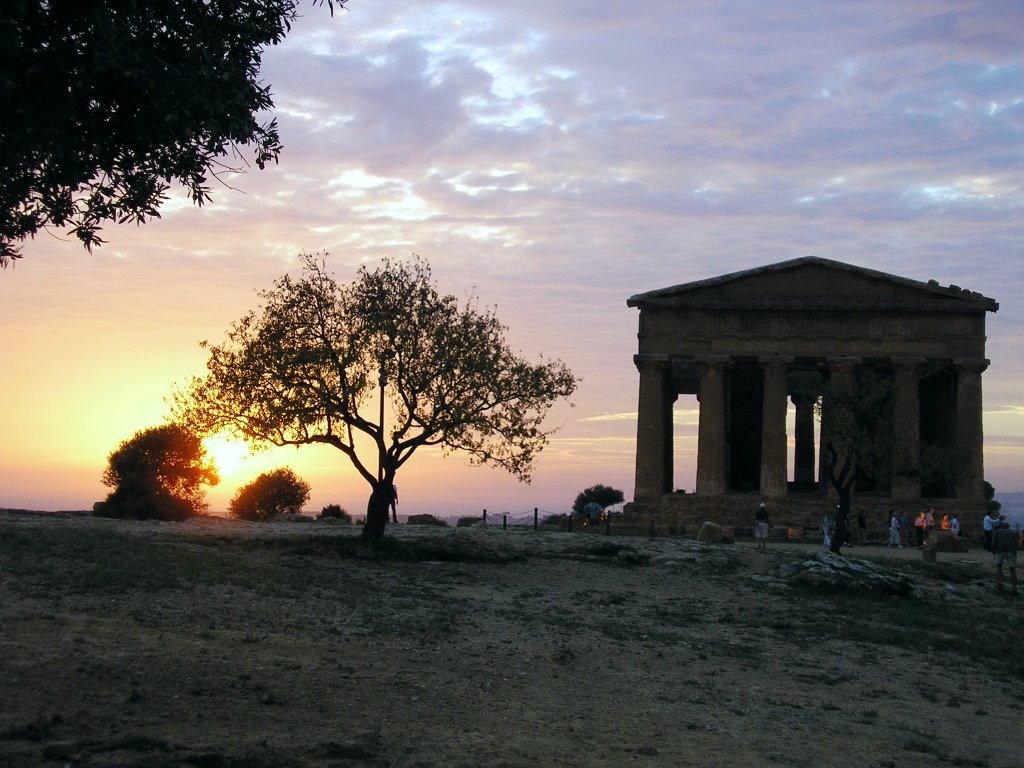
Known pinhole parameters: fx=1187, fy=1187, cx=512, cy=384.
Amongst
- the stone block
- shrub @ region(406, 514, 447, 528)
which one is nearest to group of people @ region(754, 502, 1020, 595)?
the stone block

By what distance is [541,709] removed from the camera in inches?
505

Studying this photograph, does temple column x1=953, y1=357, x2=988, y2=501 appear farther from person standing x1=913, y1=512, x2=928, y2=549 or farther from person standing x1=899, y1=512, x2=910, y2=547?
person standing x1=913, y1=512, x2=928, y2=549

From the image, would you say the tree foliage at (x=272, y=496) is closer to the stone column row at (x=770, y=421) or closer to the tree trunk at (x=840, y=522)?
the stone column row at (x=770, y=421)

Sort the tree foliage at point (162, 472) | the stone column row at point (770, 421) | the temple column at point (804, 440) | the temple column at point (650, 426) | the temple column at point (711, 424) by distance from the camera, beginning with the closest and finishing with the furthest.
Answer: the tree foliage at point (162, 472), the stone column row at point (770, 421), the temple column at point (711, 424), the temple column at point (650, 426), the temple column at point (804, 440)

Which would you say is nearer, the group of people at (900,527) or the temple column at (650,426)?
the group of people at (900,527)

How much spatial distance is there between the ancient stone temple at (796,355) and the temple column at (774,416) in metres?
0.05

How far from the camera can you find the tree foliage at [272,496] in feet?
175

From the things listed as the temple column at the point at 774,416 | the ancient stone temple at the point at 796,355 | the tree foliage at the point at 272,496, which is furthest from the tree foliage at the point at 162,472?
the temple column at the point at 774,416

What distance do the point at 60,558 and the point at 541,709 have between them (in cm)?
1053

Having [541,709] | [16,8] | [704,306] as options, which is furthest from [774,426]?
[16,8]

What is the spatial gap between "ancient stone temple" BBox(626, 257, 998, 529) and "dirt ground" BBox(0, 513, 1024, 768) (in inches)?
1144

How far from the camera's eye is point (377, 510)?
29875 mm

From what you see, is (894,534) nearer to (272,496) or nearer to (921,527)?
(921,527)

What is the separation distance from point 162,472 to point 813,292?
30670 millimetres
